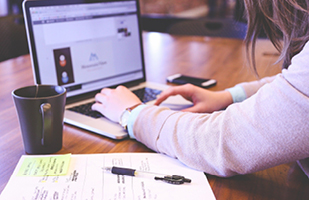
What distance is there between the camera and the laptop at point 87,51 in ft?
2.54

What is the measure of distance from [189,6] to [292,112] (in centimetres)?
553

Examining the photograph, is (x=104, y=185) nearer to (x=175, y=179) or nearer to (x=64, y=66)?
(x=175, y=179)

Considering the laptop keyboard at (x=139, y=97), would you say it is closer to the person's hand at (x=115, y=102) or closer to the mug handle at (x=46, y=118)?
the person's hand at (x=115, y=102)

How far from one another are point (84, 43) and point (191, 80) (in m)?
0.42

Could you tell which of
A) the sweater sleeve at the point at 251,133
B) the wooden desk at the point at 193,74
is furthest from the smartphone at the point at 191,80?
the sweater sleeve at the point at 251,133

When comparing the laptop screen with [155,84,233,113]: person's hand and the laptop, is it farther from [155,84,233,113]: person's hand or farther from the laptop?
[155,84,233,113]: person's hand

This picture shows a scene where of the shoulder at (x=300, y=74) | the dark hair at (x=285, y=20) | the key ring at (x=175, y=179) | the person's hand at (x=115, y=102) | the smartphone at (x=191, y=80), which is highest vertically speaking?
the dark hair at (x=285, y=20)

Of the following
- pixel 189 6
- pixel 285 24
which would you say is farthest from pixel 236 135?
pixel 189 6

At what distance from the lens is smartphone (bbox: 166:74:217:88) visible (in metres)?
1.05

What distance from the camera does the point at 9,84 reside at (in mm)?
1027

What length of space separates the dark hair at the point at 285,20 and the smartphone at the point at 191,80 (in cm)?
36

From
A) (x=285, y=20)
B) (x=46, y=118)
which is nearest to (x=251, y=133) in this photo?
(x=285, y=20)

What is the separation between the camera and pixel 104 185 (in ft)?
1.60

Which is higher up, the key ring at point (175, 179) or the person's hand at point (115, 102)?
the person's hand at point (115, 102)
